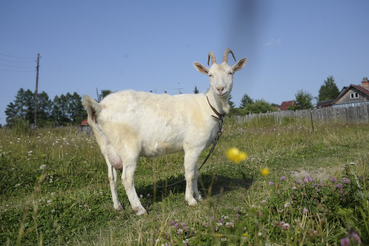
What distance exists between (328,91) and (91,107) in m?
91.3

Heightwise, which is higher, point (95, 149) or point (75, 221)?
point (95, 149)

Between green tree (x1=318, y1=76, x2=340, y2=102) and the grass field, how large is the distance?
80.4 m

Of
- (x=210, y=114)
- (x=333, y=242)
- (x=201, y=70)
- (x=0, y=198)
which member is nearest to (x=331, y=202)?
(x=333, y=242)

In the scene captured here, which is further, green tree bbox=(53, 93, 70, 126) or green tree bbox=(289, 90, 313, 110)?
green tree bbox=(53, 93, 70, 126)

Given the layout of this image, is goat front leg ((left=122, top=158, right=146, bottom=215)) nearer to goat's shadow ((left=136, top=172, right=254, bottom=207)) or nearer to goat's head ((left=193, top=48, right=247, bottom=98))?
goat's shadow ((left=136, top=172, right=254, bottom=207))

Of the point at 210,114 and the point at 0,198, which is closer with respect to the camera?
the point at 210,114

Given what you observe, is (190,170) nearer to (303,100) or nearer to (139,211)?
(139,211)

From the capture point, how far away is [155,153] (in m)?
4.40

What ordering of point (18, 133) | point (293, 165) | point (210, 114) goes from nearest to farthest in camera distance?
point (210, 114), point (293, 165), point (18, 133)

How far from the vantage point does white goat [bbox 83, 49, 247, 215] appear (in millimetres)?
4090

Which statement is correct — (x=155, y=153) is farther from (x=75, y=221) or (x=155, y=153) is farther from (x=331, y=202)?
(x=331, y=202)

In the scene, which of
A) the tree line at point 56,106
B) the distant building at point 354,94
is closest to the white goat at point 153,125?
the distant building at point 354,94

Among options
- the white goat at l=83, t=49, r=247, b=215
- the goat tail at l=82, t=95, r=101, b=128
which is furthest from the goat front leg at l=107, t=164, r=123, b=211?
the goat tail at l=82, t=95, r=101, b=128

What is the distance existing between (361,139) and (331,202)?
28.7 feet
